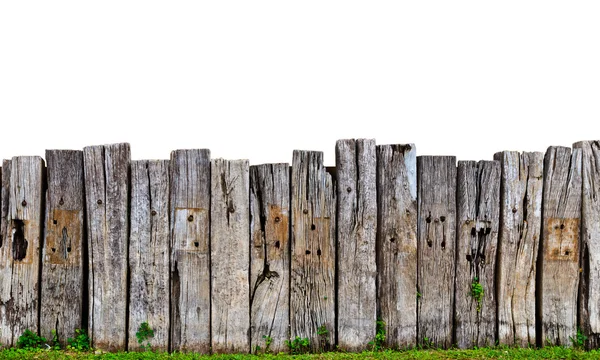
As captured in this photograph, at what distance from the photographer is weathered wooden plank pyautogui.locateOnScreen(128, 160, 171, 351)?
646 cm

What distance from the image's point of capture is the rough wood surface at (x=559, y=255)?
6.65 m


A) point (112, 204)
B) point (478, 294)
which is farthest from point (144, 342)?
point (478, 294)

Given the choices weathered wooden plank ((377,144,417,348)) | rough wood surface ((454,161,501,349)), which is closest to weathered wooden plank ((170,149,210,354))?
weathered wooden plank ((377,144,417,348))

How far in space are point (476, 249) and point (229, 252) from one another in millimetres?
2991

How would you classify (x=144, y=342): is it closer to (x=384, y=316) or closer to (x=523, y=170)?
(x=384, y=316)

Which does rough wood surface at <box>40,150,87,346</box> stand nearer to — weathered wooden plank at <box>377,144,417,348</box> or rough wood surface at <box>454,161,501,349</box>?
weathered wooden plank at <box>377,144,417,348</box>

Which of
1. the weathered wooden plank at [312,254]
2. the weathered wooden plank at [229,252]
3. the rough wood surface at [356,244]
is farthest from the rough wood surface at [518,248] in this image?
the weathered wooden plank at [229,252]

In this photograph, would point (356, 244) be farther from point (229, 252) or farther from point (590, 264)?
point (590, 264)

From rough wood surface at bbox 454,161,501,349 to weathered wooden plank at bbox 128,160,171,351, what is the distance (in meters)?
3.53

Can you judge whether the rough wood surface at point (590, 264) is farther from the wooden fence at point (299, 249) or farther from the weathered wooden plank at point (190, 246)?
the weathered wooden plank at point (190, 246)

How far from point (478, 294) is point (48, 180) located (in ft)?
17.7

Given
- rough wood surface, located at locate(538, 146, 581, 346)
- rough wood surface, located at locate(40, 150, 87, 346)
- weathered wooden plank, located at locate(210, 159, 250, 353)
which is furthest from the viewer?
rough wood surface, located at locate(538, 146, 581, 346)

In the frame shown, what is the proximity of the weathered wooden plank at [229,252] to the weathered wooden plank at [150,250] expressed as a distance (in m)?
0.57

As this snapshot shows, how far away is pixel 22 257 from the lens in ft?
21.6
